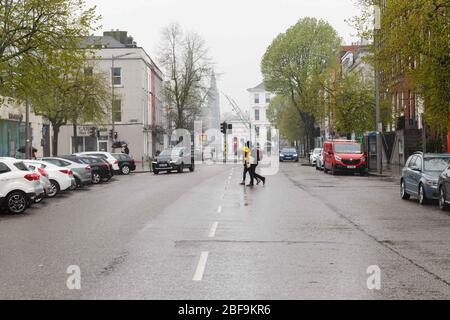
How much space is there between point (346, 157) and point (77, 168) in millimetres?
16675

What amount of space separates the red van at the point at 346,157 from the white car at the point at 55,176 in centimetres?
1832

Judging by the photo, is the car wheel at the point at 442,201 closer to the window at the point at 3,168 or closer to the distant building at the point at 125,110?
the window at the point at 3,168

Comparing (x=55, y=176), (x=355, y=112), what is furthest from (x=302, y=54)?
(x=55, y=176)

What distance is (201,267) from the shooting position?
9.16 meters

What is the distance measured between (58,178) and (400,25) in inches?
540

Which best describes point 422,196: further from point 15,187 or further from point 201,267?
point 201,267

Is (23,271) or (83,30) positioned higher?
(83,30)

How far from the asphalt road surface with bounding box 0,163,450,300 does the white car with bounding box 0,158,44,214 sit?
1.45ft

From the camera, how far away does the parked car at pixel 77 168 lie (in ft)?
93.0

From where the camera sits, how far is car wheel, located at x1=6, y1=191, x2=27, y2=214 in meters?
18.4
